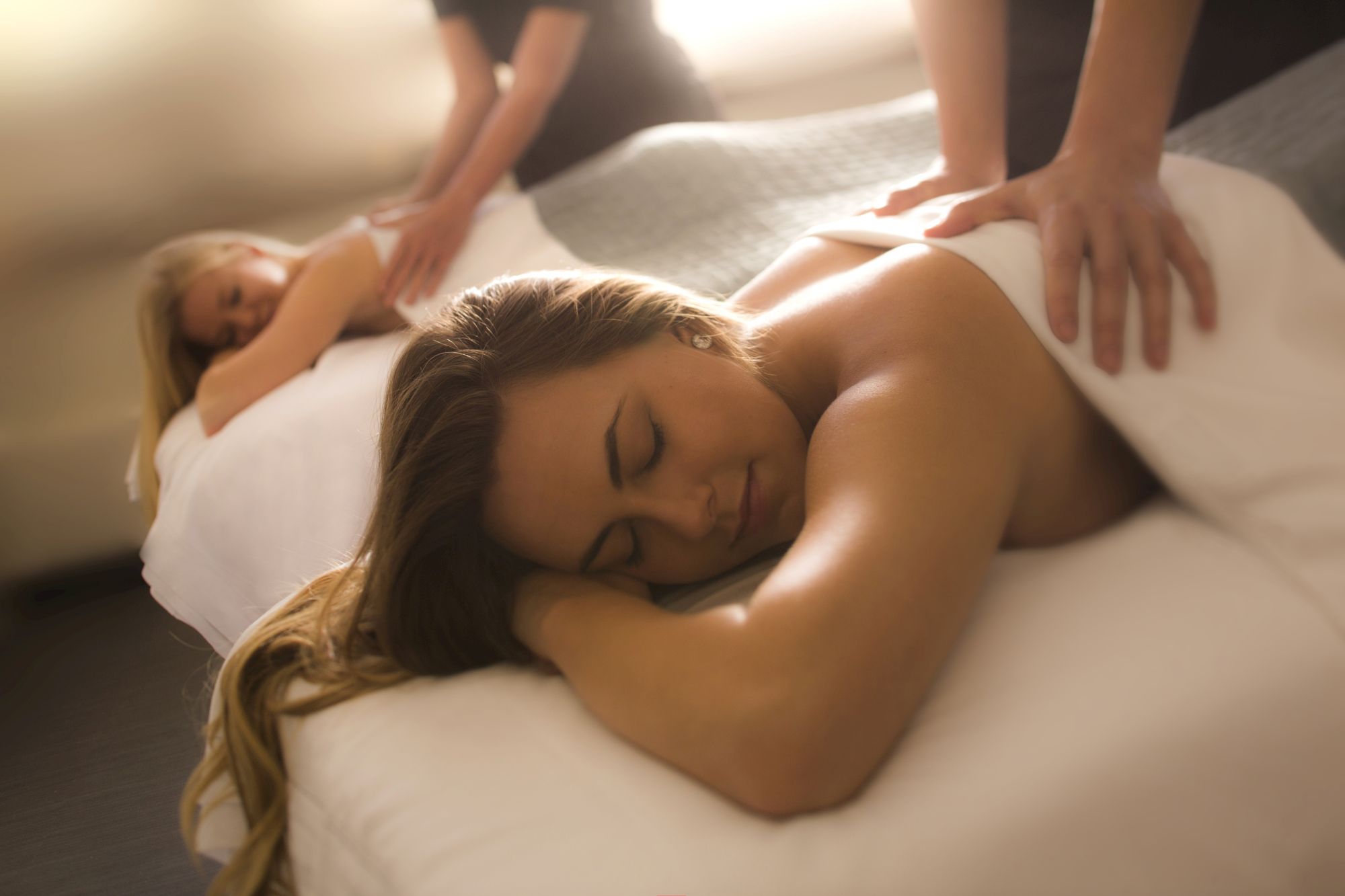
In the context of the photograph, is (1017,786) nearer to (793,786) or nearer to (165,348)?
(793,786)

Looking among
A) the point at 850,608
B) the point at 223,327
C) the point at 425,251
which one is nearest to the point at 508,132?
the point at 425,251

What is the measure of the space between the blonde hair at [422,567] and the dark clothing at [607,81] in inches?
51.7

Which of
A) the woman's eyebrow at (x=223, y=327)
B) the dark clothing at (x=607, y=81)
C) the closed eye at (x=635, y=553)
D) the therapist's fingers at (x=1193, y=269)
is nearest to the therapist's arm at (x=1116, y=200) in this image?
the therapist's fingers at (x=1193, y=269)

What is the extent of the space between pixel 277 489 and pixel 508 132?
89cm

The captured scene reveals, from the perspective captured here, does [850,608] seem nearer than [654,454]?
Yes

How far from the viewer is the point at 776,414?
0.82m

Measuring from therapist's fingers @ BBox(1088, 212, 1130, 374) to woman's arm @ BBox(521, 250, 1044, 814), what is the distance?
0.05 meters

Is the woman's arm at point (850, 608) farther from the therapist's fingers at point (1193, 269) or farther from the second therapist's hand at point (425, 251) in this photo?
the second therapist's hand at point (425, 251)

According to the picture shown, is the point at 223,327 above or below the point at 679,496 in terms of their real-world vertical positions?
below

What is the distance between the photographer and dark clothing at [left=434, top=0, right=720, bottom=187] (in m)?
1.97

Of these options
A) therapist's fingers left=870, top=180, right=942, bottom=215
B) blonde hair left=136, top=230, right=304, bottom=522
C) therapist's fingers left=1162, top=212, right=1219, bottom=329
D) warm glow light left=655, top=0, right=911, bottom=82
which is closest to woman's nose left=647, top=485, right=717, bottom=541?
therapist's fingers left=1162, top=212, right=1219, bottom=329

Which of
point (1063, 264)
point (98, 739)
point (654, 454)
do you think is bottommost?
point (98, 739)

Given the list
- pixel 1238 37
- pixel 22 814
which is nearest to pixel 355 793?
pixel 22 814

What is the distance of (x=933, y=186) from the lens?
1.17 metres
